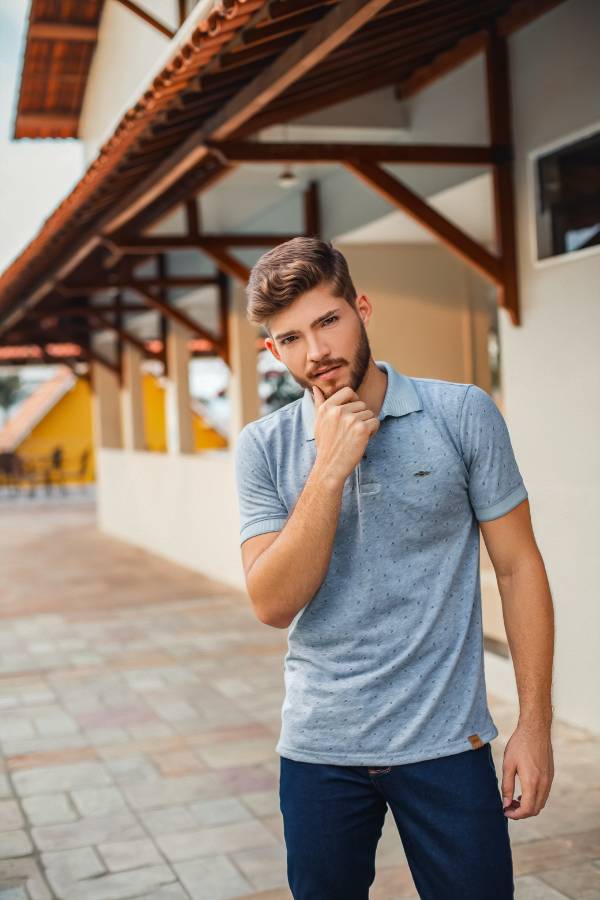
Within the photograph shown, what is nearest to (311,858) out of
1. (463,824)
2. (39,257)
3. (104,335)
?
(463,824)

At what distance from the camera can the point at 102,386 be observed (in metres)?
17.5

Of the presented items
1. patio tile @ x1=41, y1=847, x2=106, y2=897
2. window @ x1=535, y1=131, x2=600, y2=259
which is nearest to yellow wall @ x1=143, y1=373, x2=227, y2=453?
window @ x1=535, y1=131, x2=600, y2=259

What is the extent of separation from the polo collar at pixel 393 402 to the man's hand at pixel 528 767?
1.80 ft

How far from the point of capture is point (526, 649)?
6.27ft

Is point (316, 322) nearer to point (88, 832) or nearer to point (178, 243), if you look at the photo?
point (88, 832)

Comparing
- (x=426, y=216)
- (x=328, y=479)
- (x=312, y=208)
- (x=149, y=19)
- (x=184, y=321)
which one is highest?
(x=149, y=19)

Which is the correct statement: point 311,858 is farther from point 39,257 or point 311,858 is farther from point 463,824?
point 39,257

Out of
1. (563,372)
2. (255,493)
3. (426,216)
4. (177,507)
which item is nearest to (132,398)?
(177,507)

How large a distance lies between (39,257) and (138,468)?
5.99 meters

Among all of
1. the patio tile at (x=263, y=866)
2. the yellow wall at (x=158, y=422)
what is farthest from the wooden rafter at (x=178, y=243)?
the yellow wall at (x=158, y=422)

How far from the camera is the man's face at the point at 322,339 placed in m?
1.86

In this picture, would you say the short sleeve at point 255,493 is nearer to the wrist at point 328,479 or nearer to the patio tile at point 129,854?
the wrist at point 328,479

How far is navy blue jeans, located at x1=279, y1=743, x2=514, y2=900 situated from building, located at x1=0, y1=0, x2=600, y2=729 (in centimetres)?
243

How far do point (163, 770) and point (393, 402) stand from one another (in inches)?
141
